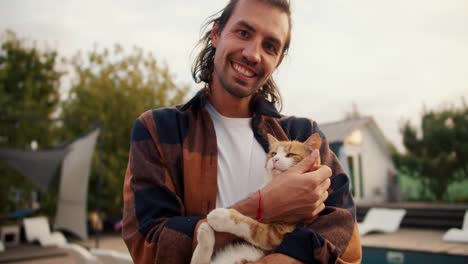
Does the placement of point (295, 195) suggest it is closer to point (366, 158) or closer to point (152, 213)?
point (152, 213)

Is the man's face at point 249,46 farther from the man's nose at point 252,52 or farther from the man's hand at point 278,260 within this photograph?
the man's hand at point 278,260

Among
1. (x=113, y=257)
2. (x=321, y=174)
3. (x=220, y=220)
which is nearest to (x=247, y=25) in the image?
(x=321, y=174)

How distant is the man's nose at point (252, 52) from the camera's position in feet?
5.57

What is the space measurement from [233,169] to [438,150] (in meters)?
20.9

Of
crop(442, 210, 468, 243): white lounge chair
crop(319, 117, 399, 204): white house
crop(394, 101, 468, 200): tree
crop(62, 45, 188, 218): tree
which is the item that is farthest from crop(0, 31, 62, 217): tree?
crop(394, 101, 468, 200): tree

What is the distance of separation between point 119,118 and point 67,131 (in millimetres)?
2860

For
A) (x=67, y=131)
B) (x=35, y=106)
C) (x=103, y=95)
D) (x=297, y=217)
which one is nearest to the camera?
(x=297, y=217)

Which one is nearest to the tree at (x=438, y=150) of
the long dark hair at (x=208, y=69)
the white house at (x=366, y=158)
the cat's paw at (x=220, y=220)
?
the white house at (x=366, y=158)

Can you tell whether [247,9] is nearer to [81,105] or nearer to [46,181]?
[46,181]

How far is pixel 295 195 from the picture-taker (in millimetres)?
1445

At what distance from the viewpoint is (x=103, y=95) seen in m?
16.4

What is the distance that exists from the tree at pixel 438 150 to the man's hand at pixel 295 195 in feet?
66.7

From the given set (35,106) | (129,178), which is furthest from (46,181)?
(129,178)

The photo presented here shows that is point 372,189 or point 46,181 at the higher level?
point 46,181
